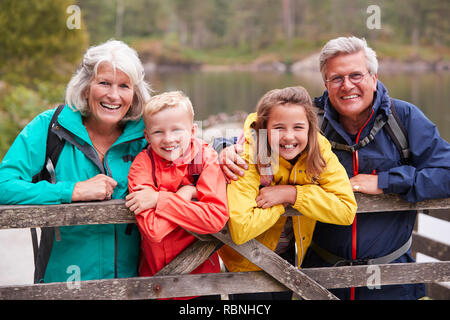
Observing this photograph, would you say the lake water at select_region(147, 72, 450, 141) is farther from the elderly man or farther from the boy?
the boy

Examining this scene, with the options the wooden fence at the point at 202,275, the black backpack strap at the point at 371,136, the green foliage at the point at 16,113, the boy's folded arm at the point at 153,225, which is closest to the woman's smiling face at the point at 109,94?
the wooden fence at the point at 202,275

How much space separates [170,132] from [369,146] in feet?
4.01

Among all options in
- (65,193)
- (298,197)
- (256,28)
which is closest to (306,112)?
(298,197)

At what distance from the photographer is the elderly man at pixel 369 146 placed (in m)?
2.38

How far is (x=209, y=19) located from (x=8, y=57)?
206ft

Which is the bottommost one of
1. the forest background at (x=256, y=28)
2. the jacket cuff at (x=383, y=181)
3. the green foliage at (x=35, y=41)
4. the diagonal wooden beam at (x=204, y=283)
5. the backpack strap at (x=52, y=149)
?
the diagonal wooden beam at (x=204, y=283)

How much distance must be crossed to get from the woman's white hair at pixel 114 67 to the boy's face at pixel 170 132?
27cm

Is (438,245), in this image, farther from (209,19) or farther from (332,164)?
(209,19)

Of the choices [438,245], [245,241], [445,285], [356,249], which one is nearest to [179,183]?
[245,241]

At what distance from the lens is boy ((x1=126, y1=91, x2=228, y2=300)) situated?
6.42ft

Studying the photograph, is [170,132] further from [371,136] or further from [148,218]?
[371,136]

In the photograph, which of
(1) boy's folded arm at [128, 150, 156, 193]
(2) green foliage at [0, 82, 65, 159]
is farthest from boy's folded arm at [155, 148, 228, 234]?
(2) green foliage at [0, 82, 65, 159]

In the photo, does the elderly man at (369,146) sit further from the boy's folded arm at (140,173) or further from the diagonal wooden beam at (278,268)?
the boy's folded arm at (140,173)

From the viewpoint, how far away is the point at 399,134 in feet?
7.92
